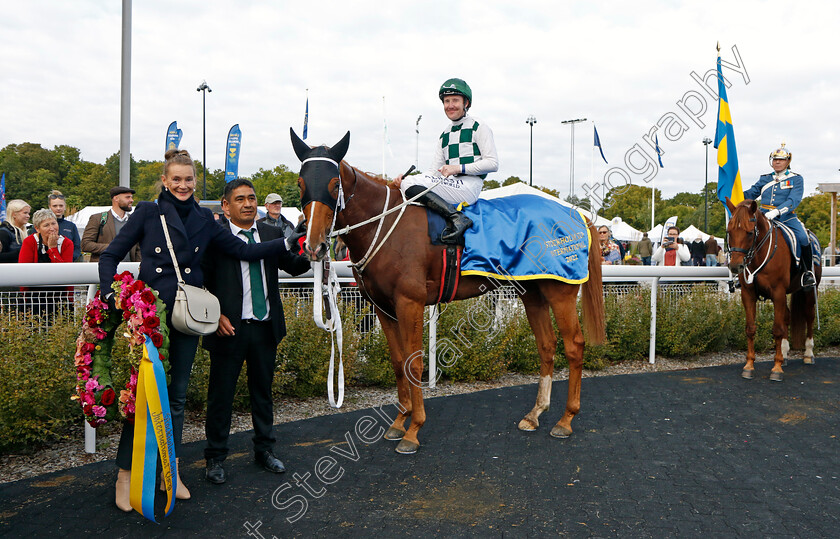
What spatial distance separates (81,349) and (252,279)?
1.04m

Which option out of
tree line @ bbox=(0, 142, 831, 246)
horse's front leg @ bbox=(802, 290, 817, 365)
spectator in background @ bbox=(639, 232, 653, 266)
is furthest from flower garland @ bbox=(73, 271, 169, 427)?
tree line @ bbox=(0, 142, 831, 246)

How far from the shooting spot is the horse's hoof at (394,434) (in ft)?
15.3

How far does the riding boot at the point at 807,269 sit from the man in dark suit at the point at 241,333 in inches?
284

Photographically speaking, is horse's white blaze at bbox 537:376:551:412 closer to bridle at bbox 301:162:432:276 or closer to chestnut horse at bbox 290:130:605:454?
chestnut horse at bbox 290:130:605:454

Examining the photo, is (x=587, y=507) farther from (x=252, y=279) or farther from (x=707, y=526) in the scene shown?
(x=252, y=279)

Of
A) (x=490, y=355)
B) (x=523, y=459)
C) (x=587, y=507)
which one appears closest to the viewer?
(x=587, y=507)

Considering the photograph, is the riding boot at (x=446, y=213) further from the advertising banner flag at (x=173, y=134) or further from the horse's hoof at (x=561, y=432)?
the advertising banner flag at (x=173, y=134)

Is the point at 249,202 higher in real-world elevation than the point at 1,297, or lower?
higher

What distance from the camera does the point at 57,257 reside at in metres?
6.07

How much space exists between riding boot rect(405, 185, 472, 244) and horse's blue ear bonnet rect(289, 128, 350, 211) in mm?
862

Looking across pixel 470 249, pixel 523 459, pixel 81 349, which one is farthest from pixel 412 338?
pixel 81 349

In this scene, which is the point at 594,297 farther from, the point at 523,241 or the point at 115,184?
the point at 115,184

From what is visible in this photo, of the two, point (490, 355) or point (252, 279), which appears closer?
point (252, 279)

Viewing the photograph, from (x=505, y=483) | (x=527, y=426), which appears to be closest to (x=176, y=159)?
(x=505, y=483)
